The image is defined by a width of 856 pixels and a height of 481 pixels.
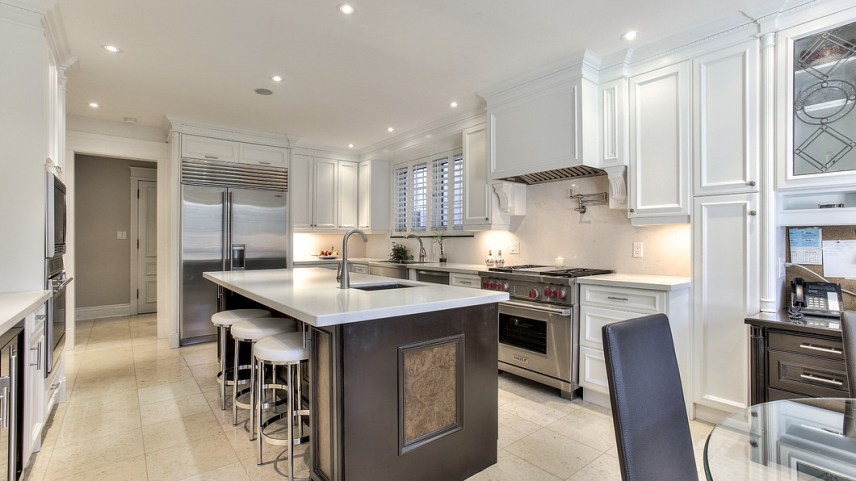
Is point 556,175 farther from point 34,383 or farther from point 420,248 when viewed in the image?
point 34,383

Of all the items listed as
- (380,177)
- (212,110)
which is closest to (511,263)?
(380,177)

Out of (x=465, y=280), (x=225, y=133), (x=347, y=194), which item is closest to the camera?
(x=465, y=280)

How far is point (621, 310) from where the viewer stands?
2.87 metres

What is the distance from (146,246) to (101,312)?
116 centimetres

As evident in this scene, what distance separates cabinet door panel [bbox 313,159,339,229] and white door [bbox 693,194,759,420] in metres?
4.58

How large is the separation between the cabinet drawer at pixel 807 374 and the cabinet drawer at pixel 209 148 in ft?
17.5

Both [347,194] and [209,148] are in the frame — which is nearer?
[209,148]

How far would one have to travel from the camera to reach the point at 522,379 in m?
3.58

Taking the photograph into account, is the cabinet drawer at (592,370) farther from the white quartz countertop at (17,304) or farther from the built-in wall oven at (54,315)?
the built-in wall oven at (54,315)

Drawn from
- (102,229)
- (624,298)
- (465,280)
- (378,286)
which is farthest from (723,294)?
(102,229)

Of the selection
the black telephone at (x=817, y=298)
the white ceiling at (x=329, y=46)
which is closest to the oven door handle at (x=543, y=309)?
the black telephone at (x=817, y=298)

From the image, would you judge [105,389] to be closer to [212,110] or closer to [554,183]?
[212,110]

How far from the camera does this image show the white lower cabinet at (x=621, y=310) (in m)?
2.71

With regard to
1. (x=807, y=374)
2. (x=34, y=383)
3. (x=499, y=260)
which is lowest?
(x=34, y=383)
